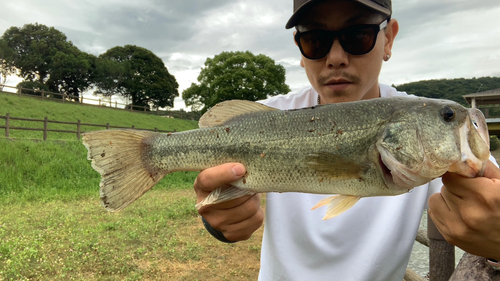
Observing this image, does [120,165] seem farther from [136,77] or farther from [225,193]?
[136,77]

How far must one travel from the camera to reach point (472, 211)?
4.91ft

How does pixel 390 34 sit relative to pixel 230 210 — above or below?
above

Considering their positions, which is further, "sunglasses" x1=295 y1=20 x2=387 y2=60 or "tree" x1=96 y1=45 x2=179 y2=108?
"tree" x1=96 y1=45 x2=179 y2=108

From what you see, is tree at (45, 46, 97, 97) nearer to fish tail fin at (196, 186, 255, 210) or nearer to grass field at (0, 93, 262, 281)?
grass field at (0, 93, 262, 281)

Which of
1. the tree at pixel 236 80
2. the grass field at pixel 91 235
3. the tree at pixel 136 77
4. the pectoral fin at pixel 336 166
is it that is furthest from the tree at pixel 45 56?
the pectoral fin at pixel 336 166

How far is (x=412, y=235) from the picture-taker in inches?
101

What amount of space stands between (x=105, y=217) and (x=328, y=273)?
25.4 ft

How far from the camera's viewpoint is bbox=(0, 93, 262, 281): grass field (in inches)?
222

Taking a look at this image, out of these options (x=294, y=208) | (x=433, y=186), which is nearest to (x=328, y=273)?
(x=294, y=208)

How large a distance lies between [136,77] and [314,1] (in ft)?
191

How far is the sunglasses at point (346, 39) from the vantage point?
7.28ft

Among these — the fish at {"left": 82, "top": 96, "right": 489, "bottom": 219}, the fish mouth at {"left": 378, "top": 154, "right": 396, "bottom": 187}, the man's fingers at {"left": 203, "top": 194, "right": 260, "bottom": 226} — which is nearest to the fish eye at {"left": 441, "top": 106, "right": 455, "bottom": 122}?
the fish at {"left": 82, "top": 96, "right": 489, "bottom": 219}

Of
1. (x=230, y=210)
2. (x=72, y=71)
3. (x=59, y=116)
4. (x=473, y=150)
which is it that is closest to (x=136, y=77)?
(x=72, y=71)

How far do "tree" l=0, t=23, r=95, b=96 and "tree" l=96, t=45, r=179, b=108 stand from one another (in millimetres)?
3908
